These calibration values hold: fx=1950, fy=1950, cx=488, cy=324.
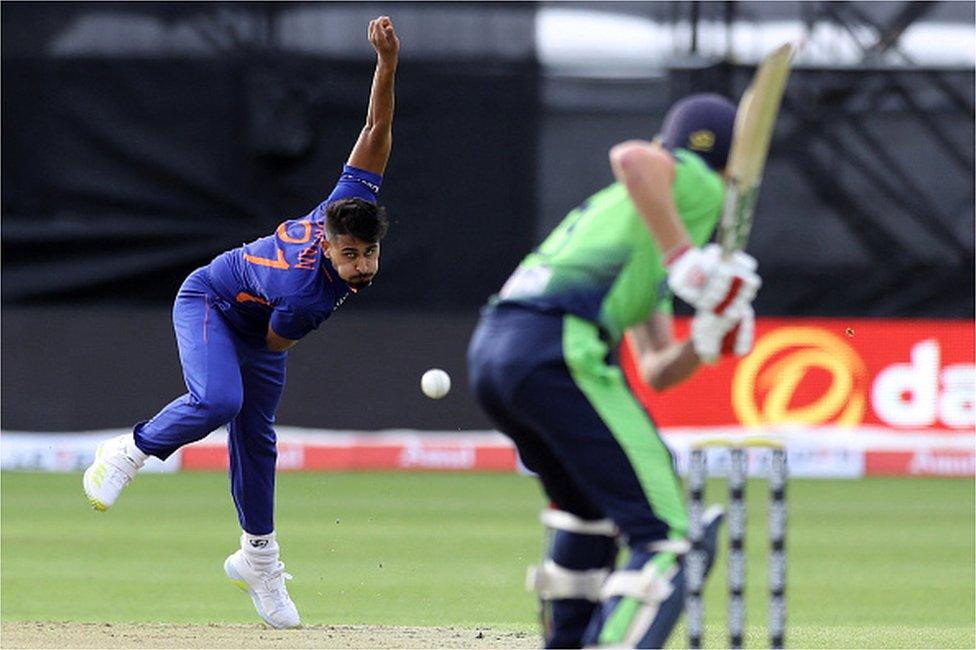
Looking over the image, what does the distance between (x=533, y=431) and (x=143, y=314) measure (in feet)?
26.3

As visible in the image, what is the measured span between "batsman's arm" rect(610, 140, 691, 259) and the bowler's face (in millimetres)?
1568

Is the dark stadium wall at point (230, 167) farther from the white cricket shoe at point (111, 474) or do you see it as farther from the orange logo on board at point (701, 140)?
the orange logo on board at point (701, 140)

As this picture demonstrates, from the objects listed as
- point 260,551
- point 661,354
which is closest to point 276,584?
point 260,551

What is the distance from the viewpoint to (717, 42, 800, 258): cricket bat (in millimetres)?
4246

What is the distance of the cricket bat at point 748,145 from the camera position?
425 centimetres

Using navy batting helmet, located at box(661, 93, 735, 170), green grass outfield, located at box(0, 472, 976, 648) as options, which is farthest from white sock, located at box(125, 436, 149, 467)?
navy batting helmet, located at box(661, 93, 735, 170)

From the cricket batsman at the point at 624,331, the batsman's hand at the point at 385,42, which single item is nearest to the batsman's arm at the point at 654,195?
the cricket batsman at the point at 624,331

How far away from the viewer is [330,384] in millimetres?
11914

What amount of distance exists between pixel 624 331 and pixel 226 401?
1808 millimetres

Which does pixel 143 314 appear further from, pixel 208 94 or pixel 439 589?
pixel 439 589

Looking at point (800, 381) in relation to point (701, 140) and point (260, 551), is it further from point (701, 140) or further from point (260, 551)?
point (701, 140)

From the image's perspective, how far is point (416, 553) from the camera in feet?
28.8

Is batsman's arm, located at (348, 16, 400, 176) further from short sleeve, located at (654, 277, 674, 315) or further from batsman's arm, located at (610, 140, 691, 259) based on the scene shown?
batsman's arm, located at (610, 140, 691, 259)

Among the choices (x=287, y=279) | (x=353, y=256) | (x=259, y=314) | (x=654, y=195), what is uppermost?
(x=654, y=195)
